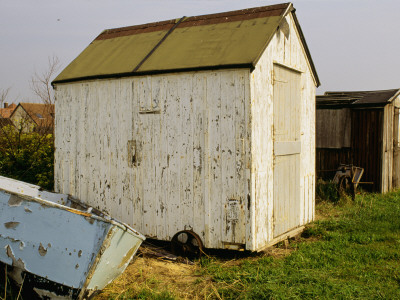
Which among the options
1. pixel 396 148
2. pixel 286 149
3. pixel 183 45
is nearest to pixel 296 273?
pixel 286 149

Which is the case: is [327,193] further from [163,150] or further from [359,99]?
[163,150]

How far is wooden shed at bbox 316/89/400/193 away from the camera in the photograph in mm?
13039

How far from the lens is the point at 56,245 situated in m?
4.71

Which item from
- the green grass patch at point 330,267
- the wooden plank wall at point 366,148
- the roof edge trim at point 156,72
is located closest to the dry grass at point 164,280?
the green grass patch at point 330,267

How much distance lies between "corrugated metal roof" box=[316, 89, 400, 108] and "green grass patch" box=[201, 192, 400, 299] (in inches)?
196

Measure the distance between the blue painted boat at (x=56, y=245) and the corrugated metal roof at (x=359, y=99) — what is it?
1034 centimetres

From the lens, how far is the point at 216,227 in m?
6.54

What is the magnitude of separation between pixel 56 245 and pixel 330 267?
369cm

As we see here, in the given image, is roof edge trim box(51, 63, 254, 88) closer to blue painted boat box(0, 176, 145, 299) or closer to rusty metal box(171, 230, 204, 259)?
rusty metal box(171, 230, 204, 259)

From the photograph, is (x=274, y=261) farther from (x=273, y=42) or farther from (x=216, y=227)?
(x=273, y=42)

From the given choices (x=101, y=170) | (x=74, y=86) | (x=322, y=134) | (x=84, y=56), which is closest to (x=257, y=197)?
(x=101, y=170)

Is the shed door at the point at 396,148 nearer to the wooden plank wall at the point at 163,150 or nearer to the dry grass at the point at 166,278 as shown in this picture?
the dry grass at the point at 166,278

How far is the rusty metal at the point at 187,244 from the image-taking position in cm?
659

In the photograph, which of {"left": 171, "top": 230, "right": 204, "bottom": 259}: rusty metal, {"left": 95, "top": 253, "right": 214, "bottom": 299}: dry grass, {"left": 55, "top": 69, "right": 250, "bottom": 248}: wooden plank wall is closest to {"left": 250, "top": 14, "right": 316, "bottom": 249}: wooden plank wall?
{"left": 55, "top": 69, "right": 250, "bottom": 248}: wooden plank wall
